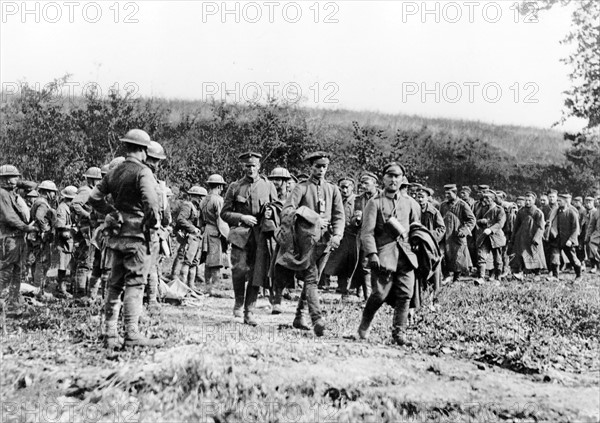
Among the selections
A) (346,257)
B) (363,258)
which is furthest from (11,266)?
(346,257)

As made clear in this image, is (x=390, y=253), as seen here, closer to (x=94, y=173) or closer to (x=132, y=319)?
(x=132, y=319)

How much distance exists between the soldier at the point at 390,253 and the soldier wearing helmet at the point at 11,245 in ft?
15.4

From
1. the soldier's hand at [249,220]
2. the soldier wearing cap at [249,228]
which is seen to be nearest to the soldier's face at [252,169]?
the soldier wearing cap at [249,228]

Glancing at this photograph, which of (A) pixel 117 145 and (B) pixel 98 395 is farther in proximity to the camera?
(A) pixel 117 145

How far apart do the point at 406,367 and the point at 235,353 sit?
5.46 feet

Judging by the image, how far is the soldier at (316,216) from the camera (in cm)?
789

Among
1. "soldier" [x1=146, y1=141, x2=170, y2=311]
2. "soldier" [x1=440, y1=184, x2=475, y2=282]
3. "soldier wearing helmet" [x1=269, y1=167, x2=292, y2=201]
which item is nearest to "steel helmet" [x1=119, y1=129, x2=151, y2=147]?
"soldier" [x1=146, y1=141, x2=170, y2=311]

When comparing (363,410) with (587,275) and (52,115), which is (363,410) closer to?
(587,275)

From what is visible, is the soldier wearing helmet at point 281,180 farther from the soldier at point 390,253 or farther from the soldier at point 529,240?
the soldier at point 529,240

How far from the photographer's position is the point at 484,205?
1681 cm

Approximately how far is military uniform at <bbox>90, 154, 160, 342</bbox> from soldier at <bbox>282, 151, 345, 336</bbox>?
2.08 m

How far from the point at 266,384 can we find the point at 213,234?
7.16 metres

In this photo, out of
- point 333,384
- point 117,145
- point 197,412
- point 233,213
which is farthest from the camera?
point 117,145

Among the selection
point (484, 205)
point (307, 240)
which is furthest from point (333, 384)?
point (484, 205)
